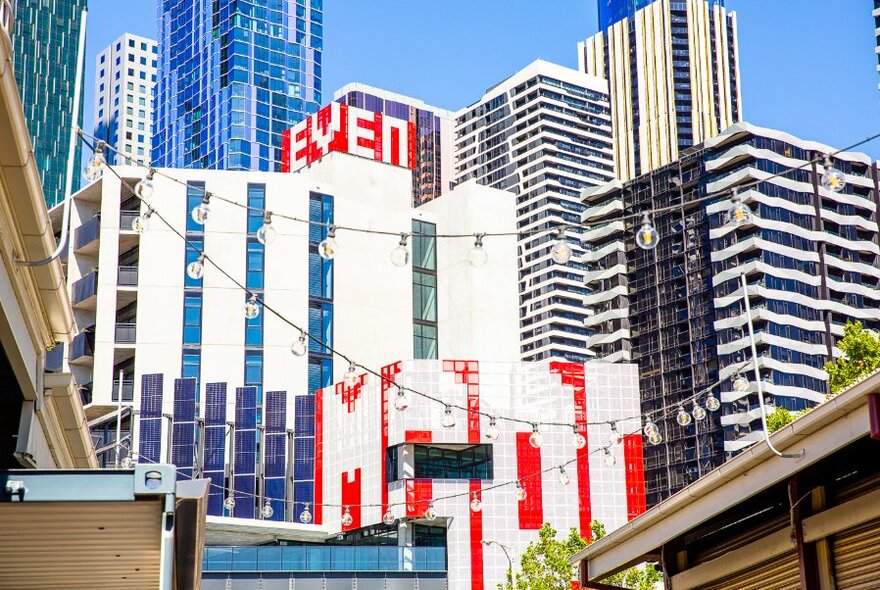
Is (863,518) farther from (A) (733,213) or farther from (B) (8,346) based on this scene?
(B) (8,346)

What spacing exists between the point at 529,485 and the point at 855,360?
126 feet

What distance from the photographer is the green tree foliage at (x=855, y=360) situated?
104 feet

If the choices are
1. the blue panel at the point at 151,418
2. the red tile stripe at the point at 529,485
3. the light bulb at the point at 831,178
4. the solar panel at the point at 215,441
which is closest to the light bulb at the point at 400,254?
the light bulb at the point at 831,178

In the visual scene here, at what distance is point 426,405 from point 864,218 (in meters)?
76.4

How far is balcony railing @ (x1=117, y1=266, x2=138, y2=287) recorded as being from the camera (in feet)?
283

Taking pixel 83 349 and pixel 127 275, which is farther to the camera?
pixel 127 275

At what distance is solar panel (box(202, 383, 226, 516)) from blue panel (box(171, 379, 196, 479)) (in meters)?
0.90

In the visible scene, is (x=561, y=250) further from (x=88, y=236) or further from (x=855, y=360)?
(x=88, y=236)

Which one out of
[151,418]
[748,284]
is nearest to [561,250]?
[151,418]

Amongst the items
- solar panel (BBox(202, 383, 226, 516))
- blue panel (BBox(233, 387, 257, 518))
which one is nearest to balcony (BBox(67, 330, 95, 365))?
solar panel (BBox(202, 383, 226, 516))

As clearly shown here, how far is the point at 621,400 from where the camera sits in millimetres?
73375

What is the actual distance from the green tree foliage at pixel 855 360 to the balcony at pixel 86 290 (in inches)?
2407

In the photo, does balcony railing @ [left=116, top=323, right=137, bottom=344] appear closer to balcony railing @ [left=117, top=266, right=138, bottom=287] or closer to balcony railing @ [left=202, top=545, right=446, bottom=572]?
balcony railing @ [left=117, top=266, right=138, bottom=287]

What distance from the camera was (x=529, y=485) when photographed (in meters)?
69.8
